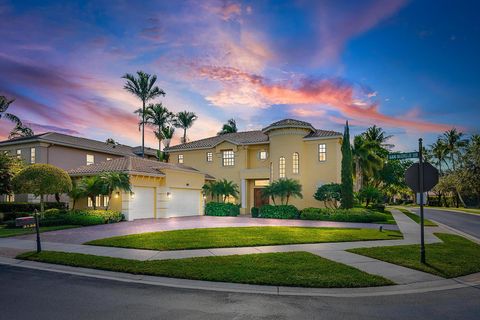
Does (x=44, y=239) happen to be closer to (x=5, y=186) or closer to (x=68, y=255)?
(x=68, y=255)

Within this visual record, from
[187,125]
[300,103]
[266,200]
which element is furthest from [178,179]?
[187,125]

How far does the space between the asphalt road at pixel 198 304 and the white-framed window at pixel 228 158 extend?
2753cm

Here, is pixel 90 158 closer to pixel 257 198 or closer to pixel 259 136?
pixel 259 136

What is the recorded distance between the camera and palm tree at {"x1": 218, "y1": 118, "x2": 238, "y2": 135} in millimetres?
54500

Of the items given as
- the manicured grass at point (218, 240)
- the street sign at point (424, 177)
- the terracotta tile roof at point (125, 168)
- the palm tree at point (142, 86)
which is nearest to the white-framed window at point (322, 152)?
the terracotta tile roof at point (125, 168)

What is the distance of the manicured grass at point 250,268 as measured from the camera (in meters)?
7.58

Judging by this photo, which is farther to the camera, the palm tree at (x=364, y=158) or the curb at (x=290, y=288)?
A: the palm tree at (x=364, y=158)

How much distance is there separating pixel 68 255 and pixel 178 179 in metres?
18.1

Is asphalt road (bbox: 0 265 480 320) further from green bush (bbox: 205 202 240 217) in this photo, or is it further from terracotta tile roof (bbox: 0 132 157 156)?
terracotta tile roof (bbox: 0 132 157 156)

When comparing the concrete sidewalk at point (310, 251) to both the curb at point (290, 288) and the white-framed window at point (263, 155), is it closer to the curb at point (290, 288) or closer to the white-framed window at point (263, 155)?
the curb at point (290, 288)

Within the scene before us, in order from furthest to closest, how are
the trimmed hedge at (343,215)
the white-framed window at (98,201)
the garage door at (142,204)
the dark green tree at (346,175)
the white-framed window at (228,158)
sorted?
the white-framed window at (228,158)
the dark green tree at (346,175)
the white-framed window at (98,201)
the garage door at (142,204)
the trimmed hedge at (343,215)

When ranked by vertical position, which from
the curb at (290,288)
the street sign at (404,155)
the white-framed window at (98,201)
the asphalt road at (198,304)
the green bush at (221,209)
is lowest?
the green bush at (221,209)

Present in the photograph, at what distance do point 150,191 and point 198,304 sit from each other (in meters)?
21.6

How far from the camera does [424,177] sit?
30.8ft
